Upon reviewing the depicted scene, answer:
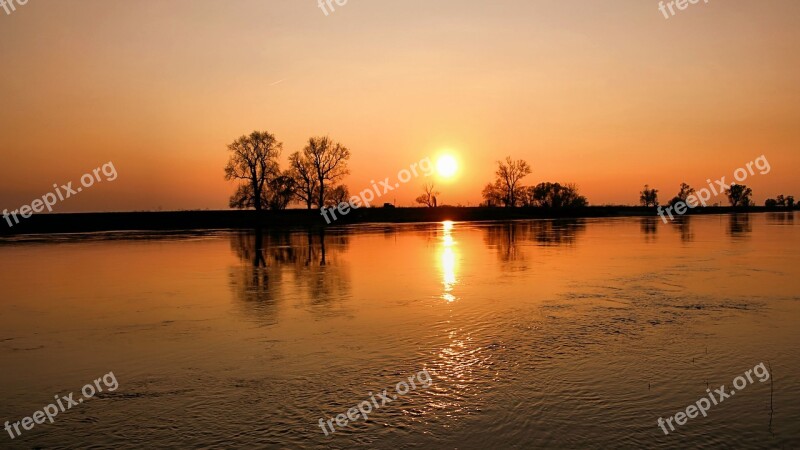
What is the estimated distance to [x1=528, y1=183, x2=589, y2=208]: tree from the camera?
Answer: 497ft

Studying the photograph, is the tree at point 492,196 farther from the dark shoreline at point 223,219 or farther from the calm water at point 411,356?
the calm water at point 411,356

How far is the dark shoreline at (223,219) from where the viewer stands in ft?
230

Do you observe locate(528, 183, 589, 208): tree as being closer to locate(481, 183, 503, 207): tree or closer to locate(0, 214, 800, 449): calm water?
locate(481, 183, 503, 207): tree

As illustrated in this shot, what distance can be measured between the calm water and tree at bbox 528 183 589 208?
134246 mm

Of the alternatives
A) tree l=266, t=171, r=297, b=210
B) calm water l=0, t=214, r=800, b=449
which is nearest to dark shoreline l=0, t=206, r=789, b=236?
tree l=266, t=171, r=297, b=210

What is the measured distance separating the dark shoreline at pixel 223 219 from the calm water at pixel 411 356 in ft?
188

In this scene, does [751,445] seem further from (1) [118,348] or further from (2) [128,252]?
(2) [128,252]

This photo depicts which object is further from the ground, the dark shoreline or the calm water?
the dark shoreline

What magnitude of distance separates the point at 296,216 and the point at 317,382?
273 ft

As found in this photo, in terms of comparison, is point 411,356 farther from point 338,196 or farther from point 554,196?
point 554,196

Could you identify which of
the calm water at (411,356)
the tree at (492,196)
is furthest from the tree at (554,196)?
the calm water at (411,356)

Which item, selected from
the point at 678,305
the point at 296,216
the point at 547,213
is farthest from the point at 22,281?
the point at 547,213

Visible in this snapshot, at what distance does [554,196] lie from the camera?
502 feet

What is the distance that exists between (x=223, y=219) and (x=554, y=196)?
318 feet
